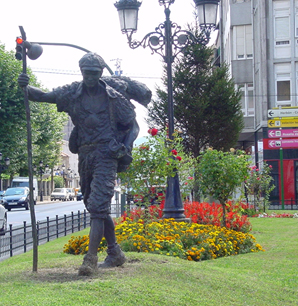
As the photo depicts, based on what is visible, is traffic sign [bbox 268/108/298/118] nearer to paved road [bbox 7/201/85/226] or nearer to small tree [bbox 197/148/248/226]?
paved road [bbox 7/201/85/226]

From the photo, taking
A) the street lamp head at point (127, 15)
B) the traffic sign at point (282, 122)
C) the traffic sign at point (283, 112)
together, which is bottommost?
the traffic sign at point (282, 122)

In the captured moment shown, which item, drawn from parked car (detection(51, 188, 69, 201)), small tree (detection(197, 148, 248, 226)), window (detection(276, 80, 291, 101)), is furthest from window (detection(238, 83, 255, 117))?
parked car (detection(51, 188, 69, 201))

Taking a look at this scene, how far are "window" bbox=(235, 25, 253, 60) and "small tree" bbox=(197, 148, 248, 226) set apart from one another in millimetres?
23970

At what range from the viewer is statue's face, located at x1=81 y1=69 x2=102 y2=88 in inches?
246

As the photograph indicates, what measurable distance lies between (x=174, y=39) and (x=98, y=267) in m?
7.93

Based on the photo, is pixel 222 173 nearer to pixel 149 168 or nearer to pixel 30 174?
pixel 149 168

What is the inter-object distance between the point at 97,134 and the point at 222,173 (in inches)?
325

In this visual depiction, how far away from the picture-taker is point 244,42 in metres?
37.7

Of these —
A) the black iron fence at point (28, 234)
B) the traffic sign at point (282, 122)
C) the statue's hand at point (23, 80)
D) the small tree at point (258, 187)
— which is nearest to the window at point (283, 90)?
the traffic sign at point (282, 122)

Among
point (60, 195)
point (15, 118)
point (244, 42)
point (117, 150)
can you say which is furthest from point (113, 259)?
point (60, 195)

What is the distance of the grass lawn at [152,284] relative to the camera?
507cm

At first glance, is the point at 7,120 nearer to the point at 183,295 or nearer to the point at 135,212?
the point at 135,212

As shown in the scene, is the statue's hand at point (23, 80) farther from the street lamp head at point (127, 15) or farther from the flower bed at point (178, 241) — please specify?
the street lamp head at point (127, 15)

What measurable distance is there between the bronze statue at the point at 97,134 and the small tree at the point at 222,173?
7.76 meters
